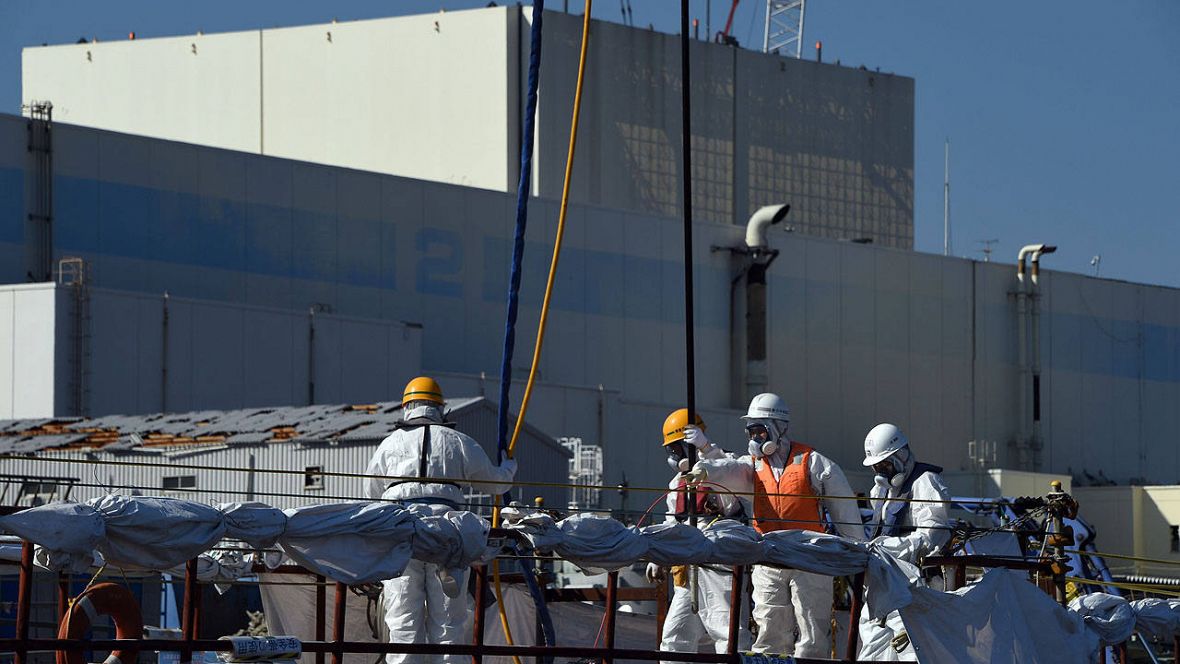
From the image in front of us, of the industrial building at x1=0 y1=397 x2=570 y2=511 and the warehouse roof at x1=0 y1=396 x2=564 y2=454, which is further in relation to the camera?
the warehouse roof at x1=0 y1=396 x2=564 y2=454

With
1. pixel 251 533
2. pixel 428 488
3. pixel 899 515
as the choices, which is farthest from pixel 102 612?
pixel 899 515

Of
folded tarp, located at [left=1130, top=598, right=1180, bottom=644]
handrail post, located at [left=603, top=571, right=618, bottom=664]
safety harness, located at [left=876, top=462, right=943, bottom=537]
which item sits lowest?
folded tarp, located at [left=1130, top=598, right=1180, bottom=644]

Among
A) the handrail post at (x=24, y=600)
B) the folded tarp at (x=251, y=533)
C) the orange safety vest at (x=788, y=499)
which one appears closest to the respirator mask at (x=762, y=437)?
the orange safety vest at (x=788, y=499)

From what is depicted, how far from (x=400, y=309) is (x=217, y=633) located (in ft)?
66.9

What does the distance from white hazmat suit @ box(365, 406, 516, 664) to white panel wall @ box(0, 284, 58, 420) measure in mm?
24790

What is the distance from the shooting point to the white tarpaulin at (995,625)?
48.7ft

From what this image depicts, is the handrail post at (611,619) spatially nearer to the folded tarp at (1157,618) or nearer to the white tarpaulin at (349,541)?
the white tarpaulin at (349,541)

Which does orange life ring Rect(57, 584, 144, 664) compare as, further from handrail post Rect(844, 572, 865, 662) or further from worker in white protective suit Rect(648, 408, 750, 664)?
handrail post Rect(844, 572, 865, 662)

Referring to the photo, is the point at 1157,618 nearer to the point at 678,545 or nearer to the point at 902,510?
the point at 902,510

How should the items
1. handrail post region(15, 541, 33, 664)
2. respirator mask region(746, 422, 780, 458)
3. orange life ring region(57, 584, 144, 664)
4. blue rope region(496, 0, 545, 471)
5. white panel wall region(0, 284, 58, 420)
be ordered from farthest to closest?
white panel wall region(0, 284, 58, 420), blue rope region(496, 0, 545, 471), respirator mask region(746, 422, 780, 458), orange life ring region(57, 584, 144, 664), handrail post region(15, 541, 33, 664)

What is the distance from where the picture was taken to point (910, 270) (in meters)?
57.2

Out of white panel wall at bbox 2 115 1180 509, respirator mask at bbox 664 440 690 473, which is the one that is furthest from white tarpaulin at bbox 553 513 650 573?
white panel wall at bbox 2 115 1180 509

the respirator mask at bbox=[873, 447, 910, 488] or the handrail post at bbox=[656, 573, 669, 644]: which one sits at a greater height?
the respirator mask at bbox=[873, 447, 910, 488]

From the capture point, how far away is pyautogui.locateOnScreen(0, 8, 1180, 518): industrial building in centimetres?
4191
